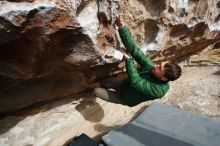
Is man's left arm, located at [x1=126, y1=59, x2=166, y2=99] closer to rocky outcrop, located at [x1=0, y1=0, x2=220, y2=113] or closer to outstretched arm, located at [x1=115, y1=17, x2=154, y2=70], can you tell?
outstretched arm, located at [x1=115, y1=17, x2=154, y2=70]

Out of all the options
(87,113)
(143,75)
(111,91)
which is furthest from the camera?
(87,113)

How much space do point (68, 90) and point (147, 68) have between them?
1.18 meters

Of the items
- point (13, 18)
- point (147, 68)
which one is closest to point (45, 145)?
point (147, 68)

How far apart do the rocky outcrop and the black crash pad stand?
0.77m

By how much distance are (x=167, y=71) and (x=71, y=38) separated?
1030mm

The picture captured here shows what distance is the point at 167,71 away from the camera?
140 inches

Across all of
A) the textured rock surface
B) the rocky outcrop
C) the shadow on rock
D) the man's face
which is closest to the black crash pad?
the textured rock surface

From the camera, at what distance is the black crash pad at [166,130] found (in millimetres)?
4141

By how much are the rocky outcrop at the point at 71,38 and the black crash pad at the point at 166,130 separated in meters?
0.77

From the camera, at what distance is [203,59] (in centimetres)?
620

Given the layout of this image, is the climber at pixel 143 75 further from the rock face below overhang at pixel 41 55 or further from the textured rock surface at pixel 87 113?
the textured rock surface at pixel 87 113

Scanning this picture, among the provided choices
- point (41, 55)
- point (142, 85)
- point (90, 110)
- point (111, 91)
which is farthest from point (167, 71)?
point (90, 110)

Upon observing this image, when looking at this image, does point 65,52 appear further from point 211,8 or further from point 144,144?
point 211,8

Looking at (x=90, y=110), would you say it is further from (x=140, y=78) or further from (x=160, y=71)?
(x=160, y=71)
